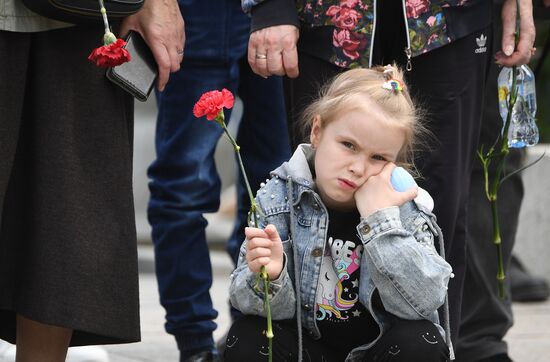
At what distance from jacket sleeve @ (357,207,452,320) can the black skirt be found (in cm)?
55

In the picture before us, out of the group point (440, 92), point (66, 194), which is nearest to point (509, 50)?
point (440, 92)

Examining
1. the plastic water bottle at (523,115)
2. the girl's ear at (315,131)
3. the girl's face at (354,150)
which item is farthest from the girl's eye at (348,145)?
the plastic water bottle at (523,115)

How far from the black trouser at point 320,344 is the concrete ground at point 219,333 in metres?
1.56

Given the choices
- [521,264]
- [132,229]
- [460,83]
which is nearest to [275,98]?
[460,83]

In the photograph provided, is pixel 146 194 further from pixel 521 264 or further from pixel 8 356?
pixel 8 356

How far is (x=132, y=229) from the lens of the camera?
283cm

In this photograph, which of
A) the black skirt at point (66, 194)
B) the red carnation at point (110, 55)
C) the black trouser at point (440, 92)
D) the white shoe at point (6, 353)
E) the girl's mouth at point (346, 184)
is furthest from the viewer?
the white shoe at point (6, 353)

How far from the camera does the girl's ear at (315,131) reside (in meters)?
2.91

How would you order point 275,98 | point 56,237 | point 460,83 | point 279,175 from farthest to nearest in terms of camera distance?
point 275,98 < point 460,83 < point 279,175 < point 56,237

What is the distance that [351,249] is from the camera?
2893 mm

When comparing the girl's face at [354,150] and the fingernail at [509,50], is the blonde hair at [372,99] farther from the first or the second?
the fingernail at [509,50]

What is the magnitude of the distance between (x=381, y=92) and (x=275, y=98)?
3.92ft

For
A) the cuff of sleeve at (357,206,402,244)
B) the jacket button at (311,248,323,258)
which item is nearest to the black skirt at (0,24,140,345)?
the jacket button at (311,248,323,258)

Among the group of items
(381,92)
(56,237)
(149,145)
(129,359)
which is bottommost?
(129,359)
